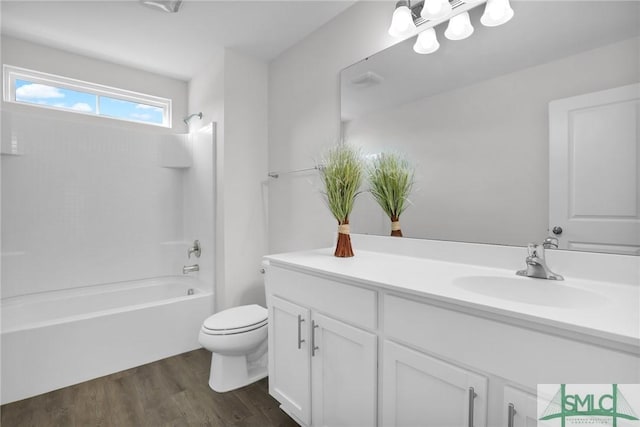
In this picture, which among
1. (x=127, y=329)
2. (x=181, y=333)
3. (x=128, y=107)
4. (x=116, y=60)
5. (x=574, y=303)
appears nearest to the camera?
(x=574, y=303)

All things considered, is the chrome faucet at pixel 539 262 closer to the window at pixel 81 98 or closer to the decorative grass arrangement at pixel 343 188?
the decorative grass arrangement at pixel 343 188

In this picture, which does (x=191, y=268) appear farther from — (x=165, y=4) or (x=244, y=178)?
(x=165, y=4)

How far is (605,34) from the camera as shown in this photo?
112cm

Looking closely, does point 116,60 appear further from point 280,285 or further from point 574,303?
point 574,303

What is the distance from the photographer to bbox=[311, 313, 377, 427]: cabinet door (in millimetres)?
1167

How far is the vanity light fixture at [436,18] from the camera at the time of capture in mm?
1369

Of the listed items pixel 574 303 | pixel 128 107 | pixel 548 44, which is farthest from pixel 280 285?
pixel 128 107

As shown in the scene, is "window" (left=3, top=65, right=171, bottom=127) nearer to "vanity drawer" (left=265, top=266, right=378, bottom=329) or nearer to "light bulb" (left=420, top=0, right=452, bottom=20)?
"vanity drawer" (left=265, top=266, right=378, bottom=329)

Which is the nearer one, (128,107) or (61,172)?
(61,172)

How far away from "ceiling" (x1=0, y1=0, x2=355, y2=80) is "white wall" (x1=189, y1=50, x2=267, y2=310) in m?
0.21

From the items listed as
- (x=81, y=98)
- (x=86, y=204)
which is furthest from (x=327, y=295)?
(x=81, y=98)

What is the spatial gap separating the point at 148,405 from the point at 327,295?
1394 millimetres

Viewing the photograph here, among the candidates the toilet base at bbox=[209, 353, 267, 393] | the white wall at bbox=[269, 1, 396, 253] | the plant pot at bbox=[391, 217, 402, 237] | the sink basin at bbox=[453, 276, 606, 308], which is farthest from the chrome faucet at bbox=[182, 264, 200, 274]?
the sink basin at bbox=[453, 276, 606, 308]

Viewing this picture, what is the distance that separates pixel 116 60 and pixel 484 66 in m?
3.10
